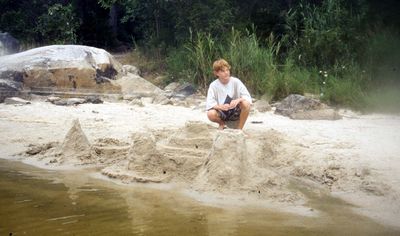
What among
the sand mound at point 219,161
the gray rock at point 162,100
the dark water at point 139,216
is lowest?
the dark water at point 139,216

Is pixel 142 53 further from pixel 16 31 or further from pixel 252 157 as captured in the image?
pixel 252 157

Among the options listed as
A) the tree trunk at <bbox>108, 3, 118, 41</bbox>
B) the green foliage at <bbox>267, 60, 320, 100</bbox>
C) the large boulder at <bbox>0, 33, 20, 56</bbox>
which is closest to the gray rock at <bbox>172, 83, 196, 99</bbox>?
the green foliage at <bbox>267, 60, 320, 100</bbox>

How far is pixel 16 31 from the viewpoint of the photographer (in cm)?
1753

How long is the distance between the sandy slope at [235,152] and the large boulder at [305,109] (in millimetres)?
208

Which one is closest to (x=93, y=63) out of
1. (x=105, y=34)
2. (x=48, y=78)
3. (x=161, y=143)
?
(x=48, y=78)

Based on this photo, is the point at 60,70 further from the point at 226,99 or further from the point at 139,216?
the point at 139,216

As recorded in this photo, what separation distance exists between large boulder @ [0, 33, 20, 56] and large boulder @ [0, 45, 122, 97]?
3427mm

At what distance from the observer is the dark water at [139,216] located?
4098 mm

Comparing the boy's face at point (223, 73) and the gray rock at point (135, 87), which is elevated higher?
the boy's face at point (223, 73)

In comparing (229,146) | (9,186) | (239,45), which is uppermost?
(239,45)

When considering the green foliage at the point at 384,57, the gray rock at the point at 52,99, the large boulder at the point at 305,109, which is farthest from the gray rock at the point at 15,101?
the green foliage at the point at 384,57

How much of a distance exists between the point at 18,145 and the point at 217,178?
334 centimetres

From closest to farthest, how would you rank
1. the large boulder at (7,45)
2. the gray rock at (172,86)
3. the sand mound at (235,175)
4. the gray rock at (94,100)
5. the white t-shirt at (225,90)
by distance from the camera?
the sand mound at (235,175)
the white t-shirt at (225,90)
the gray rock at (94,100)
the gray rock at (172,86)
the large boulder at (7,45)

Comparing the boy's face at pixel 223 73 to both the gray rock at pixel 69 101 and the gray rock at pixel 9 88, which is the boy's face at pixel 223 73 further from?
the gray rock at pixel 9 88
